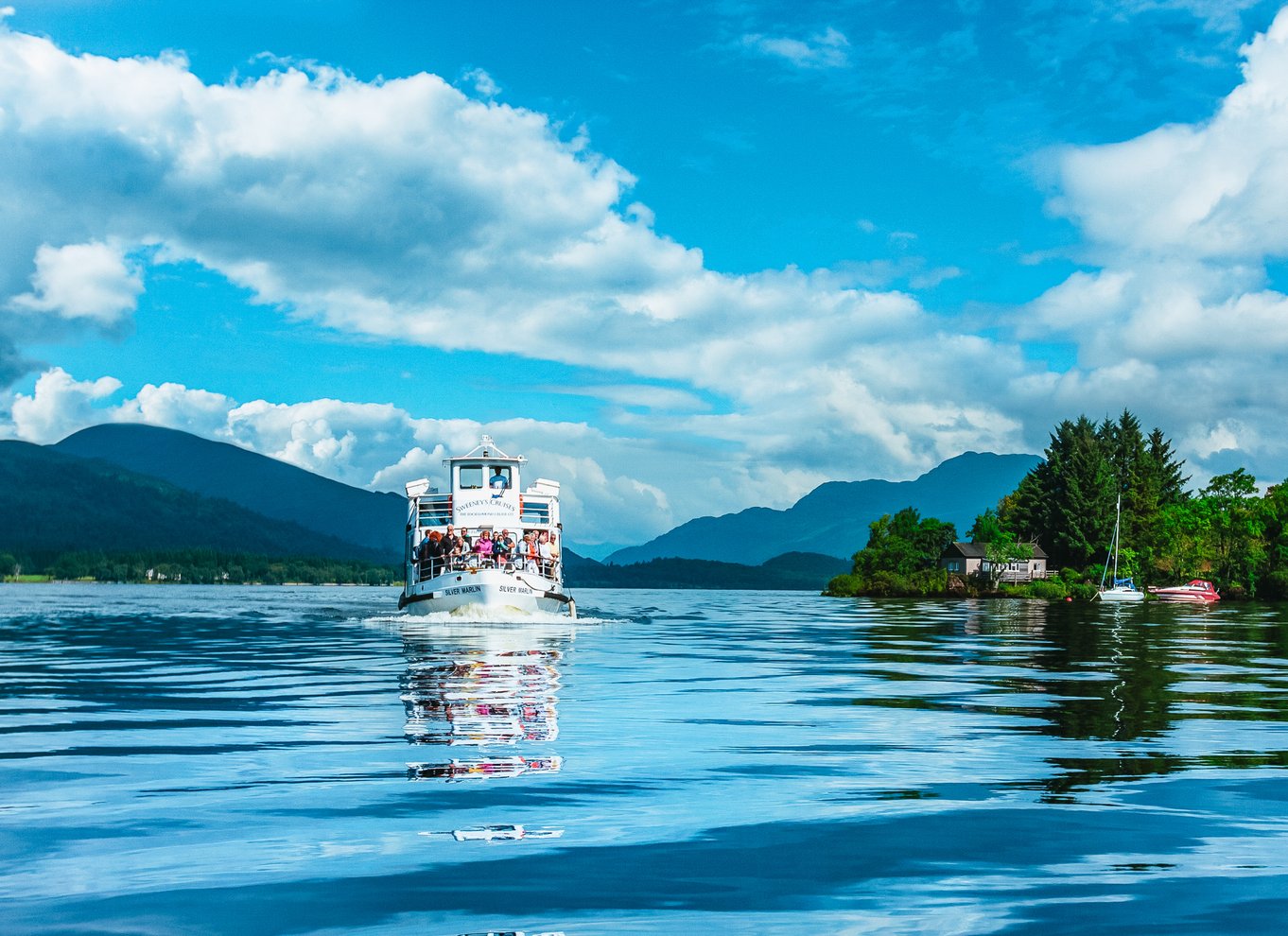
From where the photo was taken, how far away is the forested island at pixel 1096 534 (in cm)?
15212

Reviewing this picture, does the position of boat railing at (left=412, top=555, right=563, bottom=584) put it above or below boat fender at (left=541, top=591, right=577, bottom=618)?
above

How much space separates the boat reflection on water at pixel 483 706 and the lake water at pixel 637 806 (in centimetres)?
10

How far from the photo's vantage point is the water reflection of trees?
12875 mm

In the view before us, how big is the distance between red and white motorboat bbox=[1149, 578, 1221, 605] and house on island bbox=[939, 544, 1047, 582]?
84.1ft

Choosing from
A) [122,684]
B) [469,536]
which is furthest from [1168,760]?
[469,536]

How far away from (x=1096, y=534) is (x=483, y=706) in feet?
530

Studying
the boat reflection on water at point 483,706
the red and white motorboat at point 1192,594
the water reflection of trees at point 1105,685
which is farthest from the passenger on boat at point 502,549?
the red and white motorboat at point 1192,594

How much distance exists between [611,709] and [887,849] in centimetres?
961

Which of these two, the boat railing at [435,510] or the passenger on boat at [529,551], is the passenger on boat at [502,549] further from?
the boat railing at [435,510]

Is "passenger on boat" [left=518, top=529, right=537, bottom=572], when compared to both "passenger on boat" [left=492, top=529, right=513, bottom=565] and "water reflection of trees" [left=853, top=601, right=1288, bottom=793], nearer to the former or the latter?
"passenger on boat" [left=492, top=529, right=513, bottom=565]

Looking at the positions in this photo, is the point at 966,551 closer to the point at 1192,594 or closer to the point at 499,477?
the point at 1192,594

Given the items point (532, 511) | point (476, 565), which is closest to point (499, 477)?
point (532, 511)

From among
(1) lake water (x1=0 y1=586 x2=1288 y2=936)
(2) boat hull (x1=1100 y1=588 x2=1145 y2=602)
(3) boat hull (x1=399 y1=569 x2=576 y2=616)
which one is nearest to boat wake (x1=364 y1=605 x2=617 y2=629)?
(3) boat hull (x1=399 y1=569 x2=576 y2=616)

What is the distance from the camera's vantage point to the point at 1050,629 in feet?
181
